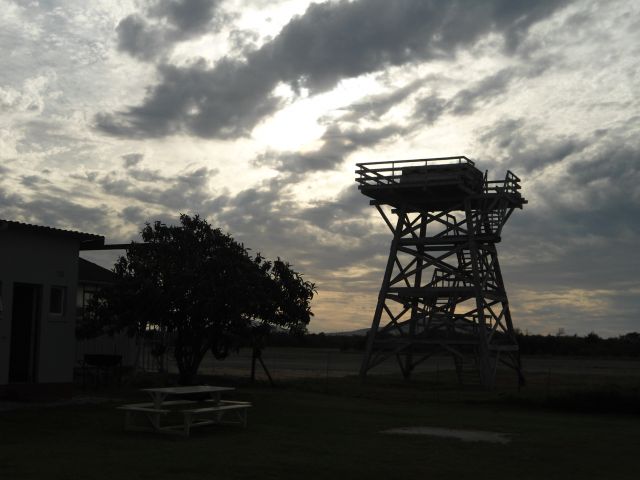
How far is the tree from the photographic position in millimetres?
24656

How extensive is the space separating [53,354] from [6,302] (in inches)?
83.8

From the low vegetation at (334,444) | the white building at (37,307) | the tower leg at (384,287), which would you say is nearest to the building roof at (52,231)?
the white building at (37,307)

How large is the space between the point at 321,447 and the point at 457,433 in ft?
12.5

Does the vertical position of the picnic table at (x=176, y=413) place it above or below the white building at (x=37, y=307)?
below

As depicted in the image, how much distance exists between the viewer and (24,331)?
2162 centimetres

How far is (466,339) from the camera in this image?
3591cm

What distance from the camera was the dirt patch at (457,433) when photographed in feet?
52.3

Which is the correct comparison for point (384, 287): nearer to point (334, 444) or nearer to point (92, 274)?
point (92, 274)

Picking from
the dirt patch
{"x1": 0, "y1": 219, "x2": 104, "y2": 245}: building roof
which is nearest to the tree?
{"x1": 0, "y1": 219, "x2": 104, "y2": 245}: building roof

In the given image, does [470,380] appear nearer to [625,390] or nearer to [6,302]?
[625,390]

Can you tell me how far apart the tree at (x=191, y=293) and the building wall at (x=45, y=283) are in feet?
10.5

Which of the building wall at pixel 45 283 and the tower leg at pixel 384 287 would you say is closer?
the building wall at pixel 45 283

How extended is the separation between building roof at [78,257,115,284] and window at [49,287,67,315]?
23.8 ft

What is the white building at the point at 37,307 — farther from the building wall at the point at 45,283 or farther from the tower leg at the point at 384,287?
the tower leg at the point at 384,287
